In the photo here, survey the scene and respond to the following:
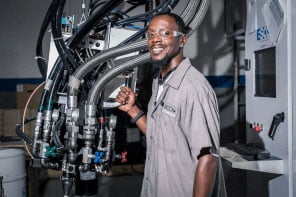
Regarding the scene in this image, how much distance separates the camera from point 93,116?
1.56 m

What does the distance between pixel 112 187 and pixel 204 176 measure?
7.33 feet

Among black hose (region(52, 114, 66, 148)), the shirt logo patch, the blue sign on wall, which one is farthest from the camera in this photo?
the blue sign on wall

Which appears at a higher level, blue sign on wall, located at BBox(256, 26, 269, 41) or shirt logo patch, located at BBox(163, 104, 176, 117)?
blue sign on wall, located at BBox(256, 26, 269, 41)

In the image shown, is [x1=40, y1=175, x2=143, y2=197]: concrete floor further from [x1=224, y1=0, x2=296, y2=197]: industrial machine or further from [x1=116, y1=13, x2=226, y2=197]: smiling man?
[x1=116, y1=13, x2=226, y2=197]: smiling man

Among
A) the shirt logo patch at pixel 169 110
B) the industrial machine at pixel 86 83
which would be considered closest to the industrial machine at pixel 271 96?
the industrial machine at pixel 86 83

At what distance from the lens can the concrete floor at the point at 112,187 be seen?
2.96m

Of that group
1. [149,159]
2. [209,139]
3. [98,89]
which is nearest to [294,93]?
[209,139]

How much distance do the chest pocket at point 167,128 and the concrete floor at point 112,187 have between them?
72.4 inches

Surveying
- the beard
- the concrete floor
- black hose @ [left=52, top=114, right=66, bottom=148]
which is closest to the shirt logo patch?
the beard

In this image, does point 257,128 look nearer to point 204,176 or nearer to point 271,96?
point 271,96

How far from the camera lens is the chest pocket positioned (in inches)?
48.8

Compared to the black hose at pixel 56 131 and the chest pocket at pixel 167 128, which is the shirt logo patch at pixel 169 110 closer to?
the chest pocket at pixel 167 128

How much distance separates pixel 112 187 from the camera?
3172 millimetres

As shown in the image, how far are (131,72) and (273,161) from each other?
3.11ft
